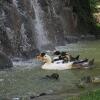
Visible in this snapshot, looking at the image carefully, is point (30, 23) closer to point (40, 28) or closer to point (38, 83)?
point (40, 28)

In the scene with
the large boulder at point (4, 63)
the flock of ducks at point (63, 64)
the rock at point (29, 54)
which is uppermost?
the large boulder at point (4, 63)

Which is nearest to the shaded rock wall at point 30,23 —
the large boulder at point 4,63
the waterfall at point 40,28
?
the waterfall at point 40,28

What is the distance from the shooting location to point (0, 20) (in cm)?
2492

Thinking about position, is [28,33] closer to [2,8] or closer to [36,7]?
[2,8]

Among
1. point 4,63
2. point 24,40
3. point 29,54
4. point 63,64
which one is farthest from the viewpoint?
point 24,40

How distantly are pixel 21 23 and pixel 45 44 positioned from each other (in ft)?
13.6

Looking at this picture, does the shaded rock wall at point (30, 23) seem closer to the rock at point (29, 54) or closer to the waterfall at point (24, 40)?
the waterfall at point (24, 40)

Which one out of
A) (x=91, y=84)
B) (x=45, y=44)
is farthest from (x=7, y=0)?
(x=91, y=84)

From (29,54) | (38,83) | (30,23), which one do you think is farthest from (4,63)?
(30,23)

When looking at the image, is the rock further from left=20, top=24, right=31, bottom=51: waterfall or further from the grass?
the grass

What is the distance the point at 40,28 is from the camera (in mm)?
33281

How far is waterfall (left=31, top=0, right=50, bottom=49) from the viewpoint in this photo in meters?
31.5

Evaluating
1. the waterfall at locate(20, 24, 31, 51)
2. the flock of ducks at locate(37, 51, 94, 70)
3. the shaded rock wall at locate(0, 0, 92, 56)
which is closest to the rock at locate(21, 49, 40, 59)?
the shaded rock wall at locate(0, 0, 92, 56)

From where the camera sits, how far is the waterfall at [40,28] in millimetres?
31484
